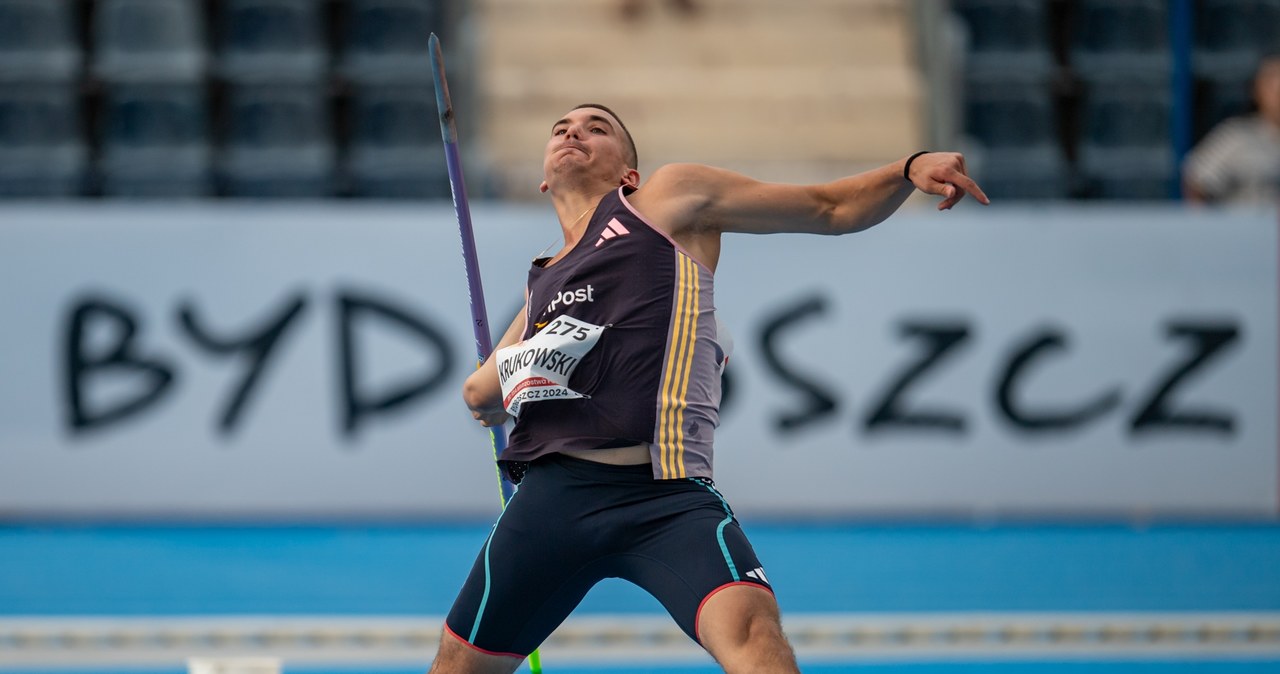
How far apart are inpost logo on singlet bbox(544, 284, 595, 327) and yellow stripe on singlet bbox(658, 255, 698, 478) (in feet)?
0.65

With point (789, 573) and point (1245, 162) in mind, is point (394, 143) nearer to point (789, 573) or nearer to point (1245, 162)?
point (789, 573)

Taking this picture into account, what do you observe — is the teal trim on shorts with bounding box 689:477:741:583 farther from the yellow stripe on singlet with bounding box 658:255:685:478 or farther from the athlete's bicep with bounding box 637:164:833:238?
the athlete's bicep with bounding box 637:164:833:238

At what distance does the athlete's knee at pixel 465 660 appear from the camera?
11.4ft

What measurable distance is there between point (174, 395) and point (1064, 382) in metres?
4.46

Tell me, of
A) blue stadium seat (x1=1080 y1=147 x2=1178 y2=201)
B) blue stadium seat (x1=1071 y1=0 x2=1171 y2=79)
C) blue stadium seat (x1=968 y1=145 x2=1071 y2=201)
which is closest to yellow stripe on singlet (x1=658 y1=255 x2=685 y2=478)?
blue stadium seat (x1=968 y1=145 x2=1071 y2=201)

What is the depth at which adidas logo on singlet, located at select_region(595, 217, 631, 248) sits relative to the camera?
3.58m

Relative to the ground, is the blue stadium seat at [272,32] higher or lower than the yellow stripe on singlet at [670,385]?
higher

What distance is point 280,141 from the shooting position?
422 inches

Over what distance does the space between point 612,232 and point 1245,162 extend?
20.5 ft

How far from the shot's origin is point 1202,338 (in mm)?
8039

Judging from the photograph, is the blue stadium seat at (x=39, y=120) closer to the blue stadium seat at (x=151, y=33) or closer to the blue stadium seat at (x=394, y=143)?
the blue stadium seat at (x=151, y=33)

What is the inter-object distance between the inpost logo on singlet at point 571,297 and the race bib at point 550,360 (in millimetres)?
43

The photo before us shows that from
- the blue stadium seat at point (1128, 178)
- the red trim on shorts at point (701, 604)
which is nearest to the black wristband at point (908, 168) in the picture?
the red trim on shorts at point (701, 604)

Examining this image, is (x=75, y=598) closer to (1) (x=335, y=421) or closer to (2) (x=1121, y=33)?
(1) (x=335, y=421)
